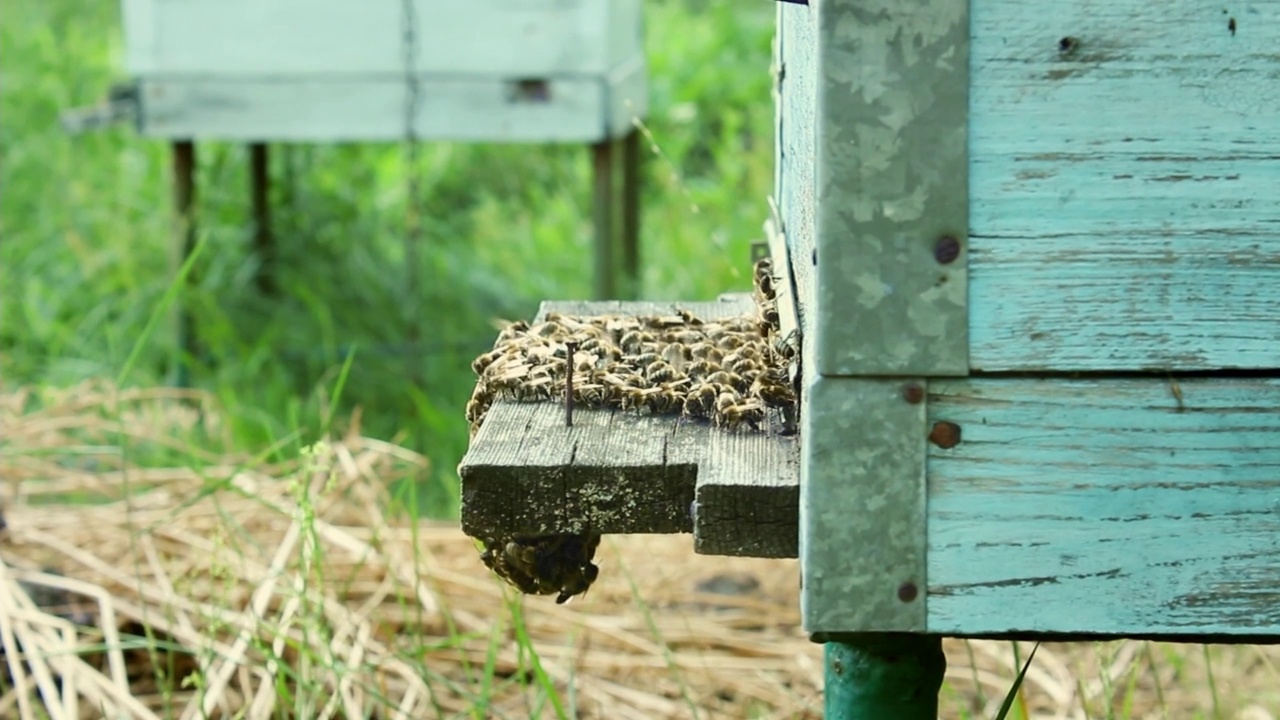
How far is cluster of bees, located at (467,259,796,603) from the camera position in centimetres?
173

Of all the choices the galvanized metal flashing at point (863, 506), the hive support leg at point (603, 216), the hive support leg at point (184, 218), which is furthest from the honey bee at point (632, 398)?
the hive support leg at point (184, 218)

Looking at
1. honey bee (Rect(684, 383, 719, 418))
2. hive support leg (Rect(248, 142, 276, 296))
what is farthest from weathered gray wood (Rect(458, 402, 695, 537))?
hive support leg (Rect(248, 142, 276, 296))

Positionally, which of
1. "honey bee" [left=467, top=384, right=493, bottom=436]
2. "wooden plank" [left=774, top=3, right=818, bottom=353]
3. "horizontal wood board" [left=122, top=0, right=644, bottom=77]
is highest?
"horizontal wood board" [left=122, top=0, right=644, bottom=77]

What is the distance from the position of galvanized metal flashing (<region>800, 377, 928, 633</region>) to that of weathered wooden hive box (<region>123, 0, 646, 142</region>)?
3.56 meters

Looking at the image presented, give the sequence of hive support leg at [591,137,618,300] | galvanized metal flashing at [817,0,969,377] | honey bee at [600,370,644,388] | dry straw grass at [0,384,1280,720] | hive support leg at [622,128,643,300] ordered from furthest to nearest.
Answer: hive support leg at [622,128,643,300]
hive support leg at [591,137,618,300]
dry straw grass at [0,384,1280,720]
honey bee at [600,370,644,388]
galvanized metal flashing at [817,0,969,377]

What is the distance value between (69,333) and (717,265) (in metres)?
2.24

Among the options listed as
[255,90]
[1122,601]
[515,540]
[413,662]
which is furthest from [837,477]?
[255,90]

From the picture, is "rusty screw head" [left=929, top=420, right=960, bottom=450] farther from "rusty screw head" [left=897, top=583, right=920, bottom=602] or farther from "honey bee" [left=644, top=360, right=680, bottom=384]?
"honey bee" [left=644, top=360, right=680, bottom=384]

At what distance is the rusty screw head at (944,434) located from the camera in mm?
1439

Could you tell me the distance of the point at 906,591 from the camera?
1.47m

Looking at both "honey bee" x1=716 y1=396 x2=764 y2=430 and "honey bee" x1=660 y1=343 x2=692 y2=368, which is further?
"honey bee" x1=660 y1=343 x2=692 y2=368

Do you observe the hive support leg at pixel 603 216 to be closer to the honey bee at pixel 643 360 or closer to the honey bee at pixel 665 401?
the honey bee at pixel 643 360

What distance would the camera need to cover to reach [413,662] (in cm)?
230

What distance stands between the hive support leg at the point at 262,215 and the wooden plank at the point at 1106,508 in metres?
4.86
